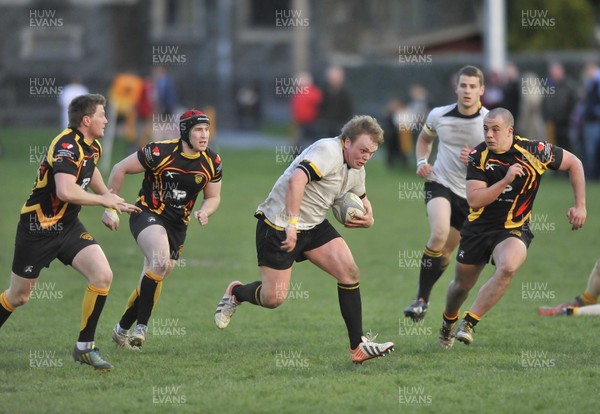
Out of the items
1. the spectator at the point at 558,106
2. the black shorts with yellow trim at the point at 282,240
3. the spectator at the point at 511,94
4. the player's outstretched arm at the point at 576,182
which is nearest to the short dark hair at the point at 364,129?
the black shorts with yellow trim at the point at 282,240

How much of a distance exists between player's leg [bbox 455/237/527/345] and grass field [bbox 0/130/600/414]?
0.24 meters

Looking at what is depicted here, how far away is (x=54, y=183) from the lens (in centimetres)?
823

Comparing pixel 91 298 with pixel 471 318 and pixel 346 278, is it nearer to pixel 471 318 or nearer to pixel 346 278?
pixel 346 278

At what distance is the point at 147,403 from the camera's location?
23.7 ft

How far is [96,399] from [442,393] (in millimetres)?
2360

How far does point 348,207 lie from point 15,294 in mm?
2659

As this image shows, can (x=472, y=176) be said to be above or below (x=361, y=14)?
below

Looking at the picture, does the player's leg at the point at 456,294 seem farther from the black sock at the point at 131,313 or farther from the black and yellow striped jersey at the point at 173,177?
the black sock at the point at 131,313

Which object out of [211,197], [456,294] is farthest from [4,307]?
[456,294]

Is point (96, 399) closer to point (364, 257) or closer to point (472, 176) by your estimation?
point (472, 176)

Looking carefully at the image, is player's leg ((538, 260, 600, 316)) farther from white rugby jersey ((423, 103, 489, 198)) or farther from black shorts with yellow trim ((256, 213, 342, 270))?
black shorts with yellow trim ((256, 213, 342, 270))

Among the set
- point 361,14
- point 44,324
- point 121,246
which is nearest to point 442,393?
point 44,324

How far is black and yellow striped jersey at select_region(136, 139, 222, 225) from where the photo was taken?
8.91m

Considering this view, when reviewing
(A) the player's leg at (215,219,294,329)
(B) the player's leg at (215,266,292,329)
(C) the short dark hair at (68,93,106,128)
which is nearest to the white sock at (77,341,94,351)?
(B) the player's leg at (215,266,292,329)
